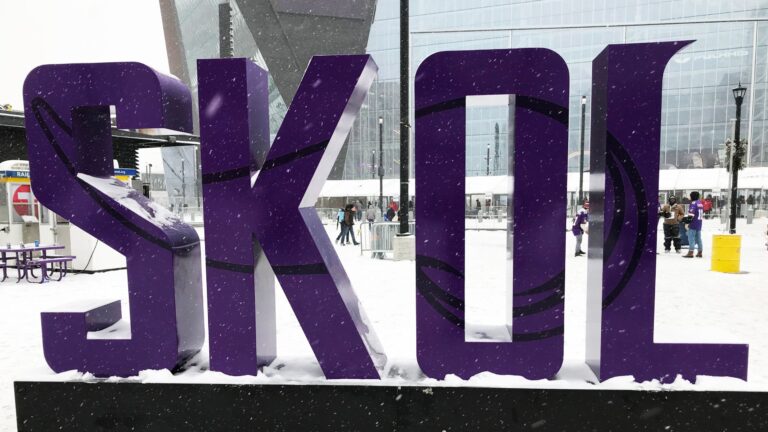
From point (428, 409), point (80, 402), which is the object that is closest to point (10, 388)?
point (80, 402)

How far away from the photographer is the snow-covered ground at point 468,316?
3104 mm

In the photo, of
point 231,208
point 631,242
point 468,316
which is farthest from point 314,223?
point 468,316

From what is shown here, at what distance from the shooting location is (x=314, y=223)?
329 cm

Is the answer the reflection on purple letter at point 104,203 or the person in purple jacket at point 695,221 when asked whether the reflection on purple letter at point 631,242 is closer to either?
the reflection on purple letter at point 104,203

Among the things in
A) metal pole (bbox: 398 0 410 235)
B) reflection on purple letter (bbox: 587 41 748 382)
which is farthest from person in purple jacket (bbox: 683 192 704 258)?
reflection on purple letter (bbox: 587 41 748 382)

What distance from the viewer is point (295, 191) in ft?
10.0

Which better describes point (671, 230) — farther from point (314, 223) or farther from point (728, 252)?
point (314, 223)

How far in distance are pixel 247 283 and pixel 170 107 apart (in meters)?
1.29

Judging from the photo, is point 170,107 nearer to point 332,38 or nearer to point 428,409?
point 428,409

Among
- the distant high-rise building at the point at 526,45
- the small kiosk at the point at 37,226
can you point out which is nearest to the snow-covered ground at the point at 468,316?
the small kiosk at the point at 37,226

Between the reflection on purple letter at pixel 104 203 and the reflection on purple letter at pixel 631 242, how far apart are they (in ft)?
9.43

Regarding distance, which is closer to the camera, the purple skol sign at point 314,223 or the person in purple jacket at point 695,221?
the purple skol sign at point 314,223

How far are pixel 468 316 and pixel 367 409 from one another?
3594 millimetres

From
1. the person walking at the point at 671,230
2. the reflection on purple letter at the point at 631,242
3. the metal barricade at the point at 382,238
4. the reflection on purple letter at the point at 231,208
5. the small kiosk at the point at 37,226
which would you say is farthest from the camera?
the person walking at the point at 671,230
